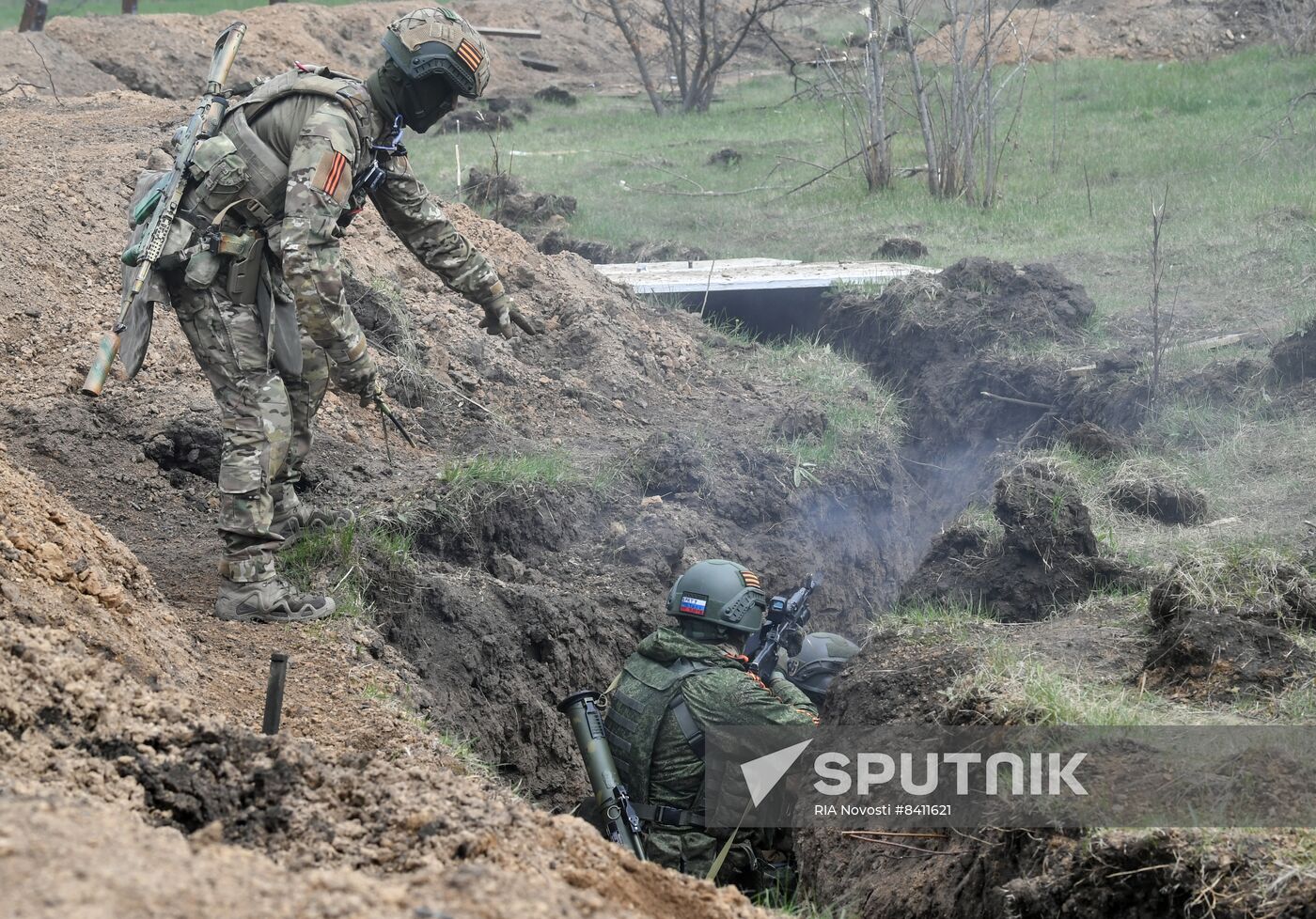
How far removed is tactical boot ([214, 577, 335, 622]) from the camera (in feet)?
15.0

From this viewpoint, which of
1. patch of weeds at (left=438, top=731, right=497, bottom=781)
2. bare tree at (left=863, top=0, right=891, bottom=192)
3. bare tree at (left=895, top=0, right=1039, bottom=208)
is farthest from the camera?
bare tree at (left=863, top=0, right=891, bottom=192)

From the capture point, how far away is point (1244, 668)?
4.02m

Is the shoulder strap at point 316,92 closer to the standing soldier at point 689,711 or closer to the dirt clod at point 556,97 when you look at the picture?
the standing soldier at point 689,711

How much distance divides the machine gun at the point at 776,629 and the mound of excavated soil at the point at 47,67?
1013cm

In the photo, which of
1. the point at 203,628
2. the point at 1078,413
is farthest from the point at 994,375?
the point at 203,628

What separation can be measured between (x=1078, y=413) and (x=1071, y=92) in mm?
9766

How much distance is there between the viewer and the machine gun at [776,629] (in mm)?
5008

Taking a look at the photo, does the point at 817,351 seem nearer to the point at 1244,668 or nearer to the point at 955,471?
the point at 955,471

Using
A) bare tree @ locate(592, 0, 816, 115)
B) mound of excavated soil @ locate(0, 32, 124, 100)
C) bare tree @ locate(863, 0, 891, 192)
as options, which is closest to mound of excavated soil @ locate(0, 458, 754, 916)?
bare tree @ locate(863, 0, 891, 192)

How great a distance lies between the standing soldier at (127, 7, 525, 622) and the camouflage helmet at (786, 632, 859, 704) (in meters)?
1.93

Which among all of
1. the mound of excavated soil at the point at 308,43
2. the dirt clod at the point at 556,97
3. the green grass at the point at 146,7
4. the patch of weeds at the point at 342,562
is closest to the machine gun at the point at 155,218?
the patch of weeds at the point at 342,562

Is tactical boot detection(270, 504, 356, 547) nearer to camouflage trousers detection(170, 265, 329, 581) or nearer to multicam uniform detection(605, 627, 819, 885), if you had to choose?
camouflage trousers detection(170, 265, 329, 581)

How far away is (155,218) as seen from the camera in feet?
14.7

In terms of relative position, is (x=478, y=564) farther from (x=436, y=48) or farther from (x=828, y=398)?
(x=828, y=398)
